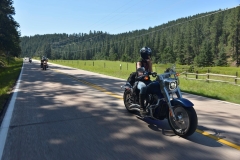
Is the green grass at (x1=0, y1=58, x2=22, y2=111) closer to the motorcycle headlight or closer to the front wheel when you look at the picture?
the motorcycle headlight

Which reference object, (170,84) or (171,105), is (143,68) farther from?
(171,105)

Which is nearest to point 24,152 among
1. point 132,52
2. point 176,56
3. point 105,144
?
point 105,144

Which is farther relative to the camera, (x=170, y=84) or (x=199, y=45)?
(x=199, y=45)

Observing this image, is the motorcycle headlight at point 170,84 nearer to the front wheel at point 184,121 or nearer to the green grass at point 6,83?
the front wheel at point 184,121

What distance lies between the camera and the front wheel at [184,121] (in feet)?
14.1

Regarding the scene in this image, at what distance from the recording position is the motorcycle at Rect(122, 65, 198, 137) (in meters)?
4.37

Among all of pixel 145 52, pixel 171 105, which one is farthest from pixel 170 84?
pixel 145 52

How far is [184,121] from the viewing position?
4.50 metres

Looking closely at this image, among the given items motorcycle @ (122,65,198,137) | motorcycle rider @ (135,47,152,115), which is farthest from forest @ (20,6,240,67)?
motorcycle @ (122,65,198,137)

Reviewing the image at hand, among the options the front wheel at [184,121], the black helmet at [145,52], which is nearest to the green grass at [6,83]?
the black helmet at [145,52]

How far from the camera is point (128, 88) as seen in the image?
21.6 ft

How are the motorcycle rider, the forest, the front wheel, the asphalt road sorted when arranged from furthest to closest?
the forest < the motorcycle rider < the front wheel < the asphalt road

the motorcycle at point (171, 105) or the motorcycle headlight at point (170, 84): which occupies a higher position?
the motorcycle headlight at point (170, 84)

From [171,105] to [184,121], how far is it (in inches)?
16.5
